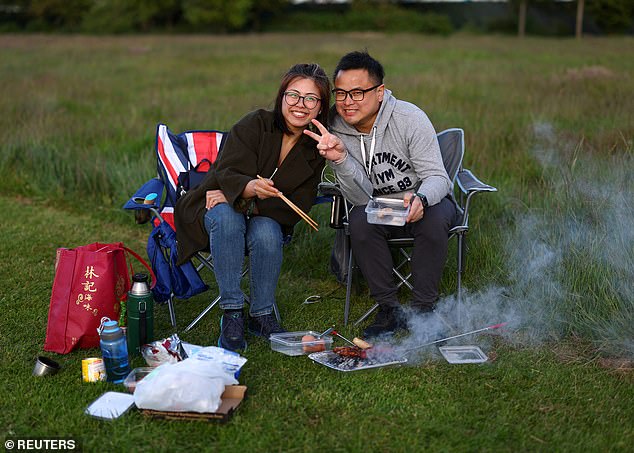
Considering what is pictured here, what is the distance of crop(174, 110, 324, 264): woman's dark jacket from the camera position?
125 inches

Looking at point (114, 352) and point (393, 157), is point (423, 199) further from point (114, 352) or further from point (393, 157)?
point (114, 352)

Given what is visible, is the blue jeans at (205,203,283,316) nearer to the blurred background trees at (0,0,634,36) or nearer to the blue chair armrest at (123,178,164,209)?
the blue chair armrest at (123,178,164,209)

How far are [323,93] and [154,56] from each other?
45.6 feet

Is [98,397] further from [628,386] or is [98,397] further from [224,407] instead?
[628,386]

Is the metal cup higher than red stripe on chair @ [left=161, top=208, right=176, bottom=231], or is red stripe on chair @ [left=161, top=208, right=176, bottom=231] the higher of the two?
red stripe on chair @ [left=161, top=208, right=176, bottom=231]

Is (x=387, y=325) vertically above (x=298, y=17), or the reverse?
(x=298, y=17)

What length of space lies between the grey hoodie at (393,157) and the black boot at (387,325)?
53cm

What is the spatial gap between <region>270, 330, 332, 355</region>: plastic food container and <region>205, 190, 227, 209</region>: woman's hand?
0.65m

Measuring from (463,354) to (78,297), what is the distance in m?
1.70

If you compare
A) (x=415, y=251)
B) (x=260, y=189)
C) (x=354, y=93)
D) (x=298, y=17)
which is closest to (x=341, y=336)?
(x=415, y=251)

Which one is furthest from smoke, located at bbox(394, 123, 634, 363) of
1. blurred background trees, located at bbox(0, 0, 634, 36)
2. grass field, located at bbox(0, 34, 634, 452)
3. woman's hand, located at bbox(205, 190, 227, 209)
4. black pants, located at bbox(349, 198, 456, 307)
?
blurred background trees, located at bbox(0, 0, 634, 36)

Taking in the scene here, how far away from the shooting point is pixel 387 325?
3.23m

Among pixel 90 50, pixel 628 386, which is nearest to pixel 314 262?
pixel 628 386

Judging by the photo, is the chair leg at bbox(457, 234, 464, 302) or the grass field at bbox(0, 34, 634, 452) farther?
the chair leg at bbox(457, 234, 464, 302)
